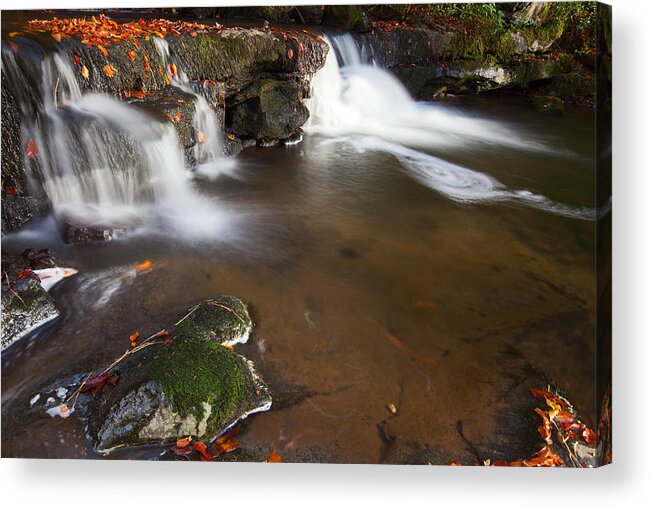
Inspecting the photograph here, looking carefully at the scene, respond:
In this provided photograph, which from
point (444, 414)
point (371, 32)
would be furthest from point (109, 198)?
point (444, 414)

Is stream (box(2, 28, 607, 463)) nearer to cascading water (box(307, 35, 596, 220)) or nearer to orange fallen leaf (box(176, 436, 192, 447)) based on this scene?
cascading water (box(307, 35, 596, 220))

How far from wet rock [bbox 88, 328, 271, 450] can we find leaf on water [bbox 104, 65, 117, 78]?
160cm

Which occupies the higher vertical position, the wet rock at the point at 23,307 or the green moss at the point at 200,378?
the wet rock at the point at 23,307

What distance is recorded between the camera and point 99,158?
3.19m

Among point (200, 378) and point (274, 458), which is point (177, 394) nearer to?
point (200, 378)

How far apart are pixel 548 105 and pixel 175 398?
2557 mm

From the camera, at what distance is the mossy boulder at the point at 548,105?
3.06m

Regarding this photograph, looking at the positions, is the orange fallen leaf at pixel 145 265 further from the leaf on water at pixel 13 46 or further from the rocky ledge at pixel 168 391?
the leaf on water at pixel 13 46

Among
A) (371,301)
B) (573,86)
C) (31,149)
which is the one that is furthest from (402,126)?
(31,149)

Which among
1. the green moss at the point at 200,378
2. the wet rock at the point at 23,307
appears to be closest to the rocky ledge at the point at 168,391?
the green moss at the point at 200,378

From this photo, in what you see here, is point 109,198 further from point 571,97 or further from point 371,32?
point 571,97

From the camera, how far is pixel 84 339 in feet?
9.98

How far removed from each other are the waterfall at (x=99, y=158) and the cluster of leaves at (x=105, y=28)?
0.18m

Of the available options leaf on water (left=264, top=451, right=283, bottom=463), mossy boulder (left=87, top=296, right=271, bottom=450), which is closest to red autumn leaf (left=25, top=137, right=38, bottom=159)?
mossy boulder (left=87, top=296, right=271, bottom=450)
